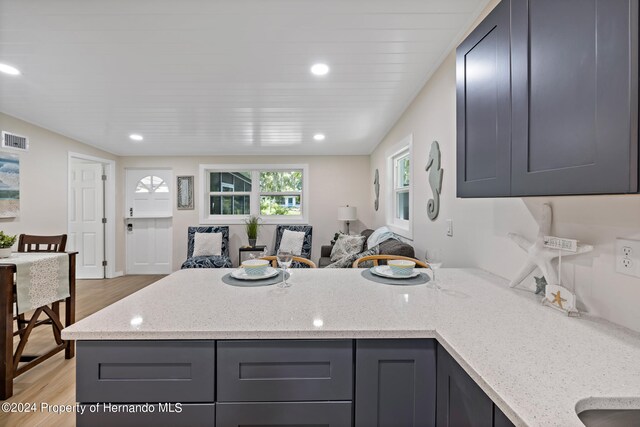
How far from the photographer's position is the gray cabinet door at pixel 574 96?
0.60 meters

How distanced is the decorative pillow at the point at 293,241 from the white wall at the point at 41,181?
3016 millimetres

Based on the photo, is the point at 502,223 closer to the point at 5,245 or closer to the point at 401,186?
the point at 401,186

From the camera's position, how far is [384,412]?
35.6 inches

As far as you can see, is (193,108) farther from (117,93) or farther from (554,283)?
(554,283)

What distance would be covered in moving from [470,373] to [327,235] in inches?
181

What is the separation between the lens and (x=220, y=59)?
6.49 feet

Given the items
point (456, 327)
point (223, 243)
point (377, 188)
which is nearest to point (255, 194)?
point (223, 243)

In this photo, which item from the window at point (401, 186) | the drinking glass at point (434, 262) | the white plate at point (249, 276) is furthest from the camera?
the window at point (401, 186)

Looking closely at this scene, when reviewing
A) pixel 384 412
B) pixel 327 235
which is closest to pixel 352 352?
pixel 384 412

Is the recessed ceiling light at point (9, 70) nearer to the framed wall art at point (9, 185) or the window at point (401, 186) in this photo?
the framed wall art at point (9, 185)

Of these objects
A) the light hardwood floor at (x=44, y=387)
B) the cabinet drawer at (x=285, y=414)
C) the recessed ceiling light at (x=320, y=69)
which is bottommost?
the light hardwood floor at (x=44, y=387)

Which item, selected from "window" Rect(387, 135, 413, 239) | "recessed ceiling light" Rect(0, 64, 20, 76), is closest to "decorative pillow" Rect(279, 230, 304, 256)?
"window" Rect(387, 135, 413, 239)

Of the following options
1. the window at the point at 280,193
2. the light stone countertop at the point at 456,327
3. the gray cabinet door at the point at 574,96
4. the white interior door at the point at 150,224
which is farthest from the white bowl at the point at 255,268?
the white interior door at the point at 150,224

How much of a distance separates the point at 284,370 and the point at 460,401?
0.51 m
